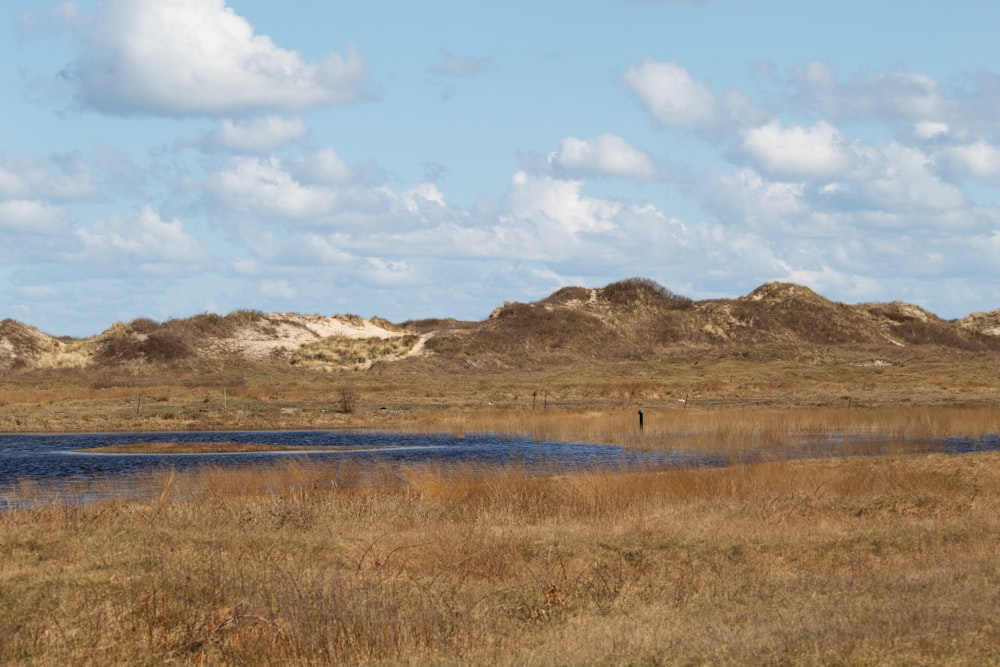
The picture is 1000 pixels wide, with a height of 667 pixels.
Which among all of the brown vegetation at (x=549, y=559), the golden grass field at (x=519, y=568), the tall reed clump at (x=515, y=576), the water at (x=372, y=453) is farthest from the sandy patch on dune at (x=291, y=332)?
the tall reed clump at (x=515, y=576)

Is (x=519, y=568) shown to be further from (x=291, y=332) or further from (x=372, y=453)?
(x=291, y=332)

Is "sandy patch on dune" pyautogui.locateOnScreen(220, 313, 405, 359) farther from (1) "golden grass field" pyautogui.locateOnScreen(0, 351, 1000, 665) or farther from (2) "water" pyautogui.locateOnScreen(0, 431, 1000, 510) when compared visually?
(1) "golden grass field" pyautogui.locateOnScreen(0, 351, 1000, 665)

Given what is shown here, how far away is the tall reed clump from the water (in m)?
8.67

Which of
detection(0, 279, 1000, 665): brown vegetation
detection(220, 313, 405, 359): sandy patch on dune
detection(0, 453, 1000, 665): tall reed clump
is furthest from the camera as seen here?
detection(220, 313, 405, 359): sandy patch on dune

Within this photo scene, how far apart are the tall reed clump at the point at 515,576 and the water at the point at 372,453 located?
8674mm

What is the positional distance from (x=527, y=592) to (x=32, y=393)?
191 ft

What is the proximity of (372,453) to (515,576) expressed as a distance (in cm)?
2397

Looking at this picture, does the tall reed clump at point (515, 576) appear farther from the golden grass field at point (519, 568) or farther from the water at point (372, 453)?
the water at point (372, 453)

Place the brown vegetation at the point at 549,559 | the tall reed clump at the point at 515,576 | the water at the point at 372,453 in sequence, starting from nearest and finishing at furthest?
1. the tall reed clump at the point at 515,576
2. the brown vegetation at the point at 549,559
3. the water at the point at 372,453

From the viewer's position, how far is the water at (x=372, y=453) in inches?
1273

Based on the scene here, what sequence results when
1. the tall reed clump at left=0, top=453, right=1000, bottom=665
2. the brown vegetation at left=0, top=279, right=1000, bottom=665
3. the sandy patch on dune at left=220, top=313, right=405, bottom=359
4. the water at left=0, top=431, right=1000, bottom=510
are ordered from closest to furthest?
the tall reed clump at left=0, top=453, right=1000, bottom=665 < the brown vegetation at left=0, top=279, right=1000, bottom=665 < the water at left=0, top=431, right=1000, bottom=510 < the sandy patch on dune at left=220, top=313, right=405, bottom=359

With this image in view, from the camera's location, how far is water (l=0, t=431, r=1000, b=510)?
32.3 metres

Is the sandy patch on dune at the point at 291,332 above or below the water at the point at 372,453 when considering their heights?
above

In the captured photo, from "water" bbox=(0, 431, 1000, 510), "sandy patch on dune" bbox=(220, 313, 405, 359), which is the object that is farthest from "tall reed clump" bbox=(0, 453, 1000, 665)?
"sandy patch on dune" bbox=(220, 313, 405, 359)
